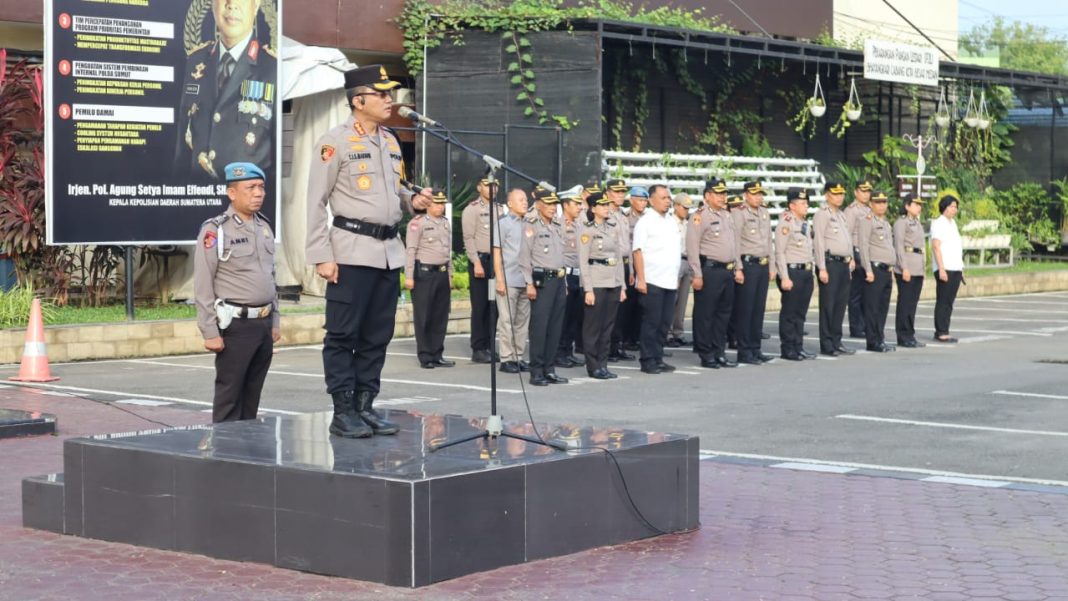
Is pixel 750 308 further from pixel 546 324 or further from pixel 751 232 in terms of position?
pixel 546 324

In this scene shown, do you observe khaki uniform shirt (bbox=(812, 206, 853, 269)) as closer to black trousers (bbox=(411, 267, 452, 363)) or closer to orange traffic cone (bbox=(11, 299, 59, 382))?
black trousers (bbox=(411, 267, 452, 363))

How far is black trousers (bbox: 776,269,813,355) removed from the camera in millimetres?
18125

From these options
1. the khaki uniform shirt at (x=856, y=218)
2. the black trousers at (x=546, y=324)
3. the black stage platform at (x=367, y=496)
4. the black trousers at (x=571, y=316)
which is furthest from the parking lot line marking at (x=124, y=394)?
the khaki uniform shirt at (x=856, y=218)

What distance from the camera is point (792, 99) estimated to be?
32.4 meters

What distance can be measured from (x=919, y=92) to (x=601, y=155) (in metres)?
13.1

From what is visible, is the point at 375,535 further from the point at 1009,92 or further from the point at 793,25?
the point at 1009,92

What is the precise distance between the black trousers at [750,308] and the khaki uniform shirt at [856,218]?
192cm

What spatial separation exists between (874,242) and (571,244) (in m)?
4.78

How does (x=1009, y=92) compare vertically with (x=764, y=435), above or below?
above

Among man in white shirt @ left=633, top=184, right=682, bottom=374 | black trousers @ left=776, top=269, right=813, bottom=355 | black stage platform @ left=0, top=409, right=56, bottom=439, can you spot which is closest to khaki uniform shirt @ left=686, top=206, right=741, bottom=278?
man in white shirt @ left=633, top=184, right=682, bottom=374

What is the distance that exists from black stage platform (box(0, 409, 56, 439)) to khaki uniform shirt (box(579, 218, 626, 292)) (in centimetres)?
614

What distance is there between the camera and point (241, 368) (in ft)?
30.7

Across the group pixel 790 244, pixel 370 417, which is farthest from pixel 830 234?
pixel 370 417

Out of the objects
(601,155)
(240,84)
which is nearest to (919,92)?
(601,155)
